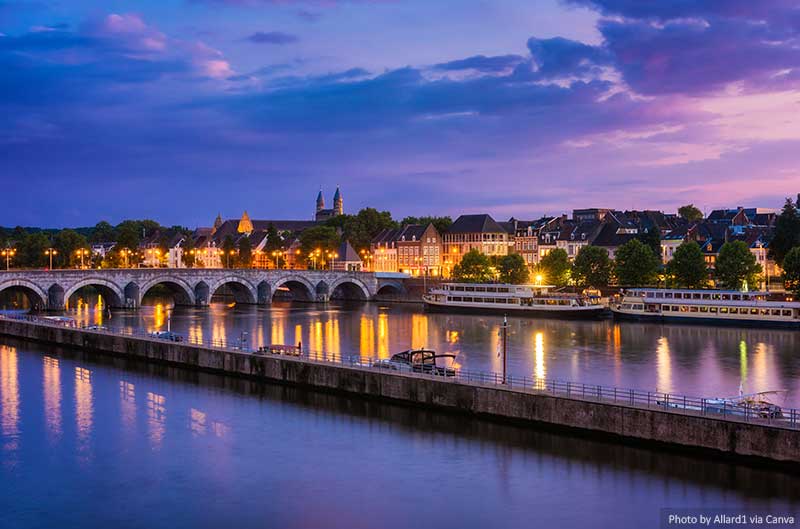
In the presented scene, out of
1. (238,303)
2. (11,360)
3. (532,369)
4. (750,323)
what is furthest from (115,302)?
(750,323)

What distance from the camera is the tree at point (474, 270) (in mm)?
116812

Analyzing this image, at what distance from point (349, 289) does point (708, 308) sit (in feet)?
173

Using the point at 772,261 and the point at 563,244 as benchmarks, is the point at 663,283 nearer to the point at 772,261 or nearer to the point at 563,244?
the point at 772,261

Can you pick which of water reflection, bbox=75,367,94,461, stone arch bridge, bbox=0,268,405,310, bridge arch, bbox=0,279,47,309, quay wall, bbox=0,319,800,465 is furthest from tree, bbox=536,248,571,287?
water reflection, bbox=75,367,94,461

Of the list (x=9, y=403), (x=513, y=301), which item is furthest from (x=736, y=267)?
(x=9, y=403)

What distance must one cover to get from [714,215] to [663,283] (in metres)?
44.1

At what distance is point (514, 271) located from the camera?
11450 centimetres

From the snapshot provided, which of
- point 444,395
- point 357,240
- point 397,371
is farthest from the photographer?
point 357,240

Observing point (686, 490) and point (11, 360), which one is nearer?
point (686, 490)

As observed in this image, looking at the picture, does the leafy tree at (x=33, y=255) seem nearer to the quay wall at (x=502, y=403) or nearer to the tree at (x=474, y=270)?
the tree at (x=474, y=270)

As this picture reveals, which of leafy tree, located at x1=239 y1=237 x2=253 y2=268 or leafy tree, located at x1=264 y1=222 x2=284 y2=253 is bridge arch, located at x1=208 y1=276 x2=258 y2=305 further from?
leafy tree, located at x1=239 y1=237 x2=253 y2=268

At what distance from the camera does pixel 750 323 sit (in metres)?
75.1

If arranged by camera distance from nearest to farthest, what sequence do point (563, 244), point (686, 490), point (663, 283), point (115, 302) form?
point (686, 490) → point (115, 302) → point (663, 283) → point (563, 244)

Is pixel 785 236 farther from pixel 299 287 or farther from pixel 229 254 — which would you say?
pixel 229 254
